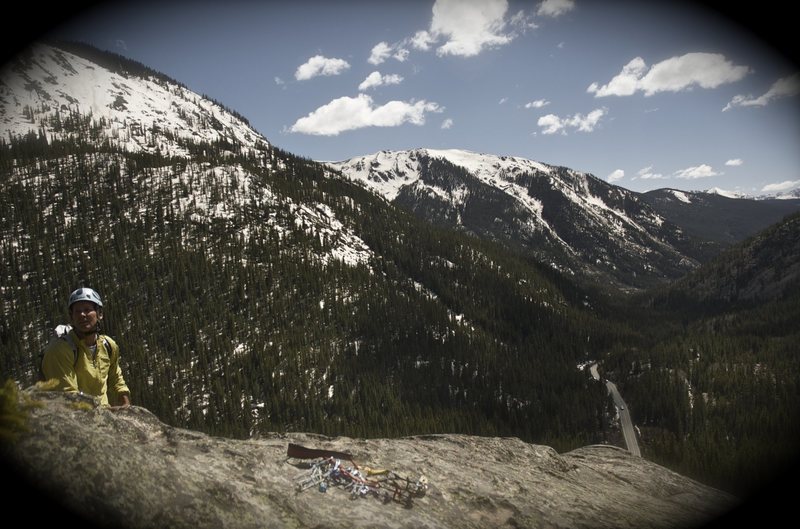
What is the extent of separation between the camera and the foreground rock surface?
210 inches

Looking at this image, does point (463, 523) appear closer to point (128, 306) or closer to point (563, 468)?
point (563, 468)

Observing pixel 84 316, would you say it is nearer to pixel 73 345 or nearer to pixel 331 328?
pixel 73 345

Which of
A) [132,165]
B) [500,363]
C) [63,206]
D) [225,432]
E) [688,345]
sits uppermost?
[132,165]

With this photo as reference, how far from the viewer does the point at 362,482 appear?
8.10 metres

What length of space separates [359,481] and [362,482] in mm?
72

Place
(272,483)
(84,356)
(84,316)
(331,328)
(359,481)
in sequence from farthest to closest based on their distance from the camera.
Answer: (331,328)
(84,356)
(84,316)
(359,481)
(272,483)

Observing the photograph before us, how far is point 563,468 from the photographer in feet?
45.1

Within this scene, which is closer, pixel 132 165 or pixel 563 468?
pixel 563 468

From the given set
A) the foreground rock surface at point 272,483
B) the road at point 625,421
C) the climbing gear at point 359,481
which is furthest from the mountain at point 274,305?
the climbing gear at point 359,481

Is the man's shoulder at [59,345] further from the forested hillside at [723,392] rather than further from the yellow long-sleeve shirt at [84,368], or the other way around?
the forested hillside at [723,392]

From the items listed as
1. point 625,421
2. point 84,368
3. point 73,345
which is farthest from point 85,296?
point 625,421

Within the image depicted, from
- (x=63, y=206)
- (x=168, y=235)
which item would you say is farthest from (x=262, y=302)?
(x=63, y=206)

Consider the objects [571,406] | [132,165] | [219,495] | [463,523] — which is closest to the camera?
[219,495]

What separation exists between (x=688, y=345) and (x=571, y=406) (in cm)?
6440
